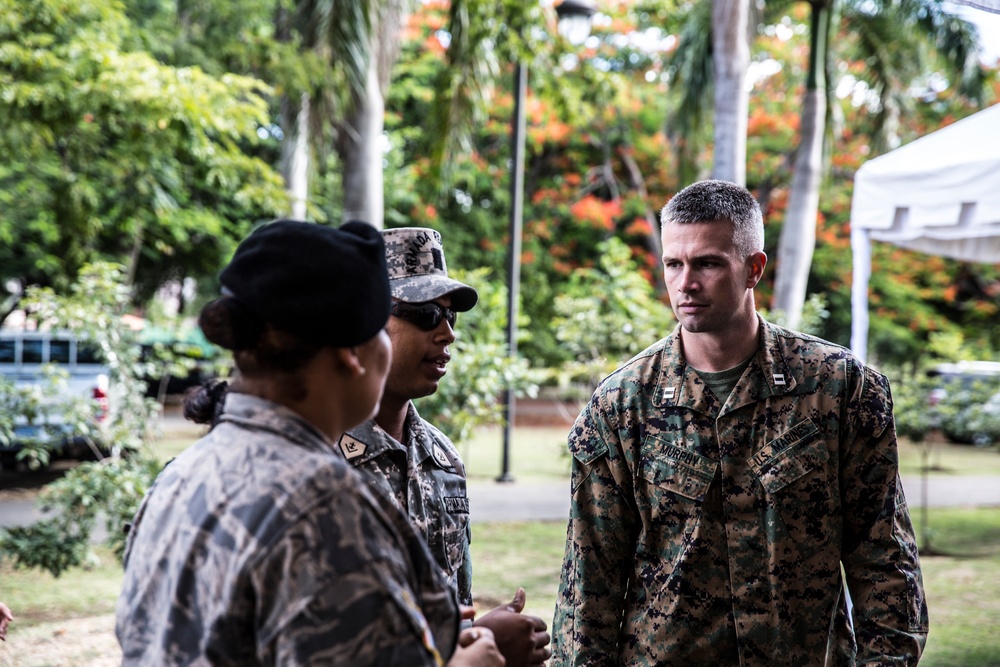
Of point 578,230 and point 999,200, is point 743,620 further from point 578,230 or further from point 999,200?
point 578,230

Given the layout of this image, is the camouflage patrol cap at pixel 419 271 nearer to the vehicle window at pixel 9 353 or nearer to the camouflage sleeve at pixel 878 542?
the camouflage sleeve at pixel 878 542

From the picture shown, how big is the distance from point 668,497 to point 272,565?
156cm

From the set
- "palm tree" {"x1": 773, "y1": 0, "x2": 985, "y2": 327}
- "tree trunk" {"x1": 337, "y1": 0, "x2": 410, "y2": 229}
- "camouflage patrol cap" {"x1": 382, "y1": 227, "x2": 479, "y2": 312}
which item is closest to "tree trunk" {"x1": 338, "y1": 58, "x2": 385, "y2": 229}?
"tree trunk" {"x1": 337, "y1": 0, "x2": 410, "y2": 229}

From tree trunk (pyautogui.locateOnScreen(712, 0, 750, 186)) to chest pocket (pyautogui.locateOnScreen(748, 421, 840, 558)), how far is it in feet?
23.1

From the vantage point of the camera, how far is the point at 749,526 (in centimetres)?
261

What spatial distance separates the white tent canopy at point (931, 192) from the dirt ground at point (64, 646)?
5432 mm

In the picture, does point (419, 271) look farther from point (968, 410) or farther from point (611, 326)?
point (968, 410)

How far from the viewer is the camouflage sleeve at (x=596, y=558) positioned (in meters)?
2.71

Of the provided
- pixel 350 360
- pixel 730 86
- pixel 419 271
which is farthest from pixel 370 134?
pixel 350 360

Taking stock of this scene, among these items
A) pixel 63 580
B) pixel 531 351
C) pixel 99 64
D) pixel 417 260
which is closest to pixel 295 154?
pixel 99 64

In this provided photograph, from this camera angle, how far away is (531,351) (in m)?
20.9

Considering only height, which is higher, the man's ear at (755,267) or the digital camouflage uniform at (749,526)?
the man's ear at (755,267)

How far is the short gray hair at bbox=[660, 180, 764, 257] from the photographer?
2.73m

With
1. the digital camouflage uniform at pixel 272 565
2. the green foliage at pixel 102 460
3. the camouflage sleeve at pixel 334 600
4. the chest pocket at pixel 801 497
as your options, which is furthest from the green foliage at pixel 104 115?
the camouflage sleeve at pixel 334 600
